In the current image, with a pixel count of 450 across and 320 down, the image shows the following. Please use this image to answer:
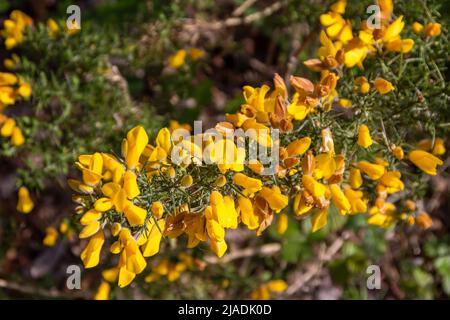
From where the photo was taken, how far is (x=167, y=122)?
12.1 ft

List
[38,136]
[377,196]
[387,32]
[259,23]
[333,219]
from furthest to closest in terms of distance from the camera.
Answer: [259,23] → [333,219] → [38,136] → [377,196] → [387,32]

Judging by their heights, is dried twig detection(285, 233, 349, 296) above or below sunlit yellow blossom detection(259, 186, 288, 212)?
above

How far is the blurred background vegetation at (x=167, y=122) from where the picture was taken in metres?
3.34

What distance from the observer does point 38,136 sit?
344cm

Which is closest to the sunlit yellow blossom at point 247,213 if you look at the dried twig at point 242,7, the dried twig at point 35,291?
the dried twig at point 35,291

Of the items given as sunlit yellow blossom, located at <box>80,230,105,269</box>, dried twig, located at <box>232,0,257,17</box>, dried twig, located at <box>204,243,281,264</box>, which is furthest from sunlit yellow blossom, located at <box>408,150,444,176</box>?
dried twig, located at <box>232,0,257,17</box>

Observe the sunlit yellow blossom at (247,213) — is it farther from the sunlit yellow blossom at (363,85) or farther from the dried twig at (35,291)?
the dried twig at (35,291)

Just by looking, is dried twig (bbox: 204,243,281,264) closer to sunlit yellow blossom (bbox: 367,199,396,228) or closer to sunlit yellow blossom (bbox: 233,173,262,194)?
sunlit yellow blossom (bbox: 367,199,396,228)

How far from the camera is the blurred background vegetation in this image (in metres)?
3.34

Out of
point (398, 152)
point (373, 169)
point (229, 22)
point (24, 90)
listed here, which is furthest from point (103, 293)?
point (229, 22)

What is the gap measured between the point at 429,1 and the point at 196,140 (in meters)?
1.65

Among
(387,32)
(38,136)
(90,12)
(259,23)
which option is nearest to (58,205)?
(38,136)

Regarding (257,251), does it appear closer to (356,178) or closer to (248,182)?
(356,178)
